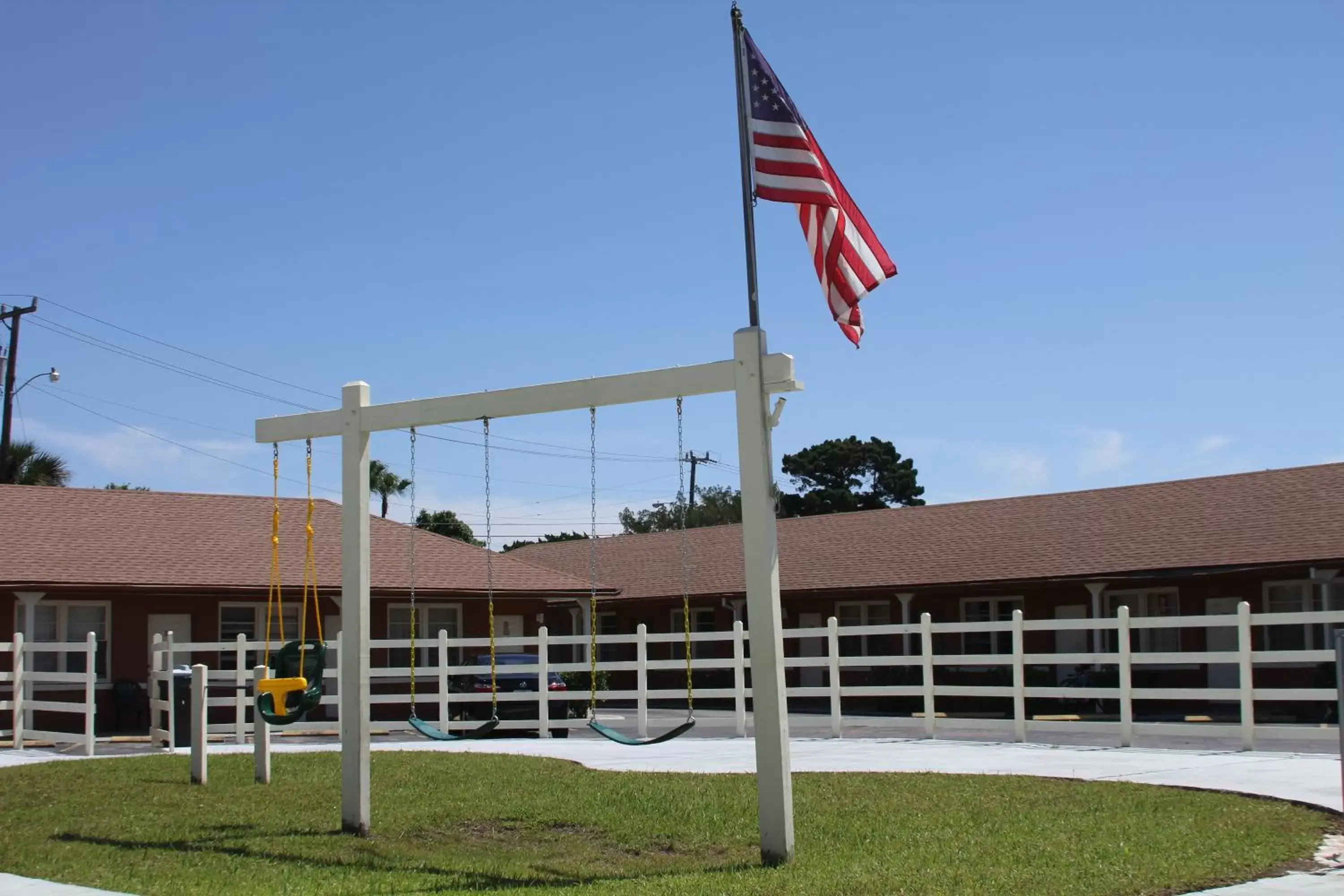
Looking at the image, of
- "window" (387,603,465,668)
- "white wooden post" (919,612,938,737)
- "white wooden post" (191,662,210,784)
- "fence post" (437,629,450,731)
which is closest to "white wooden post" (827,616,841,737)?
"white wooden post" (919,612,938,737)

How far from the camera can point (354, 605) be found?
11.9 meters

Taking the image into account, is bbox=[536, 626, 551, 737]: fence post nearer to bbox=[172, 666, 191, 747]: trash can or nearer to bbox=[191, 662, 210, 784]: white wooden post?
bbox=[172, 666, 191, 747]: trash can

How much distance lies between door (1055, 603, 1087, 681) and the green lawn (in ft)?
64.0

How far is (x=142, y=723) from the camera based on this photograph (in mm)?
26719

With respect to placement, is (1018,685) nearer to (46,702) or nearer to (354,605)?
(354,605)

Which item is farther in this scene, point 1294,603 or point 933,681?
point 1294,603

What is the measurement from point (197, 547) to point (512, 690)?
29.2ft

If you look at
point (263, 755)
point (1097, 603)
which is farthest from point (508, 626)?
point (263, 755)

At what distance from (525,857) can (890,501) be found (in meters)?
72.2

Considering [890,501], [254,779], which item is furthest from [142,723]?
[890,501]

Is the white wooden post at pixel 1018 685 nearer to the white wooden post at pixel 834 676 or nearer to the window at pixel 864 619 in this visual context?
the white wooden post at pixel 834 676

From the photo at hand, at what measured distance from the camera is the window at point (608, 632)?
137 ft

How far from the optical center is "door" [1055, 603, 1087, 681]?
32.0 metres

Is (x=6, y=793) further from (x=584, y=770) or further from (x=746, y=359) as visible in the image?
(x=746, y=359)
